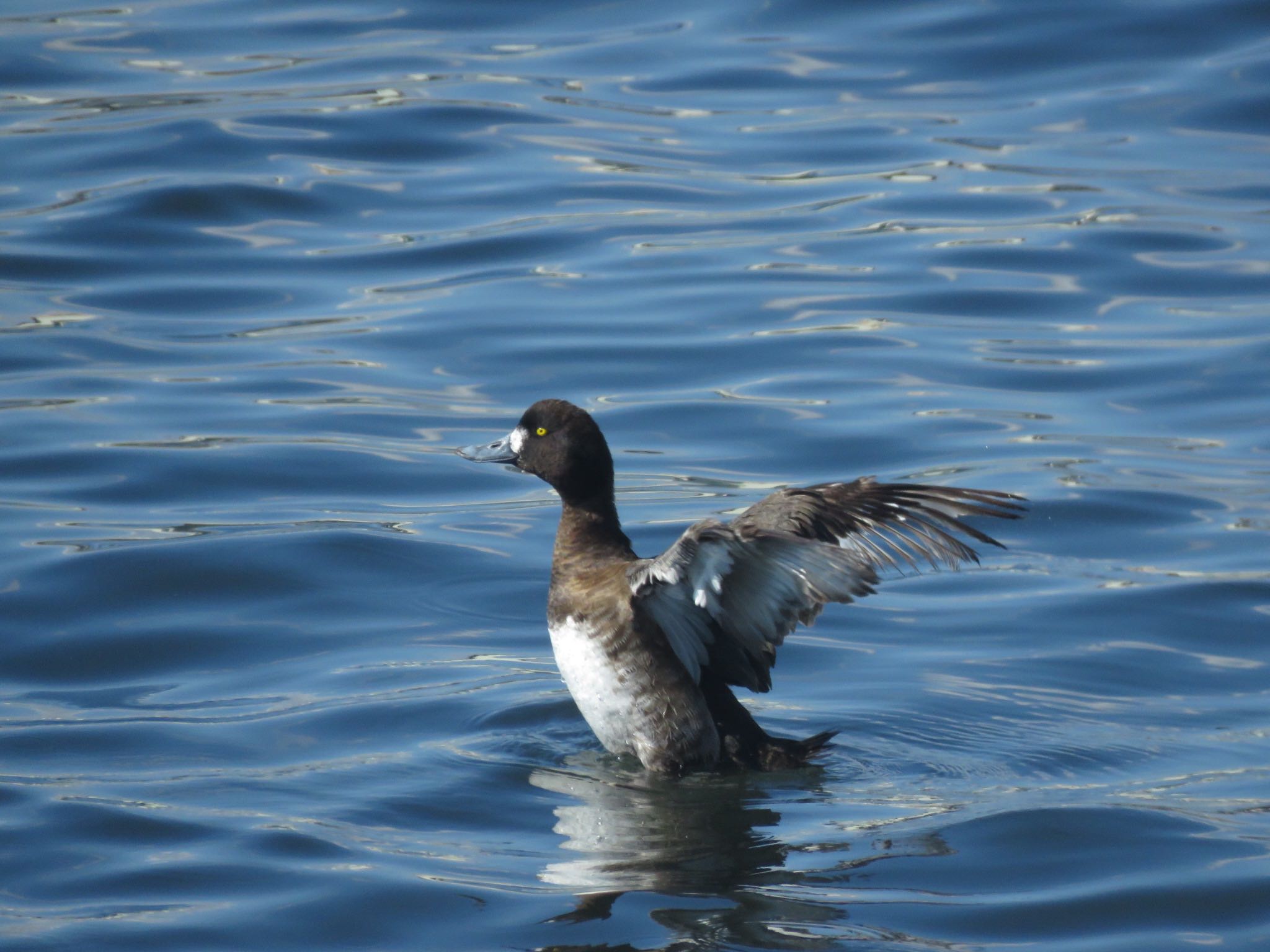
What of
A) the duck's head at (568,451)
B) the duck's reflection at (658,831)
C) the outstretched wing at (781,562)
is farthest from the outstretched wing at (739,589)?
the duck's head at (568,451)

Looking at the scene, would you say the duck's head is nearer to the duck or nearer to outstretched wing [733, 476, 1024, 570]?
the duck

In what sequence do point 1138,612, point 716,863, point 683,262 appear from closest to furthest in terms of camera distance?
point 716,863
point 1138,612
point 683,262

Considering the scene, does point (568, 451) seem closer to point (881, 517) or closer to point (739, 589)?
point (739, 589)

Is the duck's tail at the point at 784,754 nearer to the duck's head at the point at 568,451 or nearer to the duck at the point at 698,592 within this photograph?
the duck at the point at 698,592

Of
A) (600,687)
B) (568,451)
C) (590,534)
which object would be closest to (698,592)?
(600,687)

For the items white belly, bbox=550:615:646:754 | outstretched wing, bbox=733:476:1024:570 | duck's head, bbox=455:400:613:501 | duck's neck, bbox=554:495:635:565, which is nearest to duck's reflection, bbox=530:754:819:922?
white belly, bbox=550:615:646:754

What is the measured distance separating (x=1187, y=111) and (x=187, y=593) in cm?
1095

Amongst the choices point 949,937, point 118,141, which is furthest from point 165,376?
point 949,937

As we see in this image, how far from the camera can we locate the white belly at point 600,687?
5910mm

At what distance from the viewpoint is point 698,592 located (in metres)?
5.48

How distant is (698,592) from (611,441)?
4345mm

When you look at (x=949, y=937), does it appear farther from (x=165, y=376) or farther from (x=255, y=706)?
(x=165, y=376)

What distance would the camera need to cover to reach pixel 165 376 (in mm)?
10664

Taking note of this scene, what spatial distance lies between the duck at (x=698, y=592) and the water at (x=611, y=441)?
0.20 m
